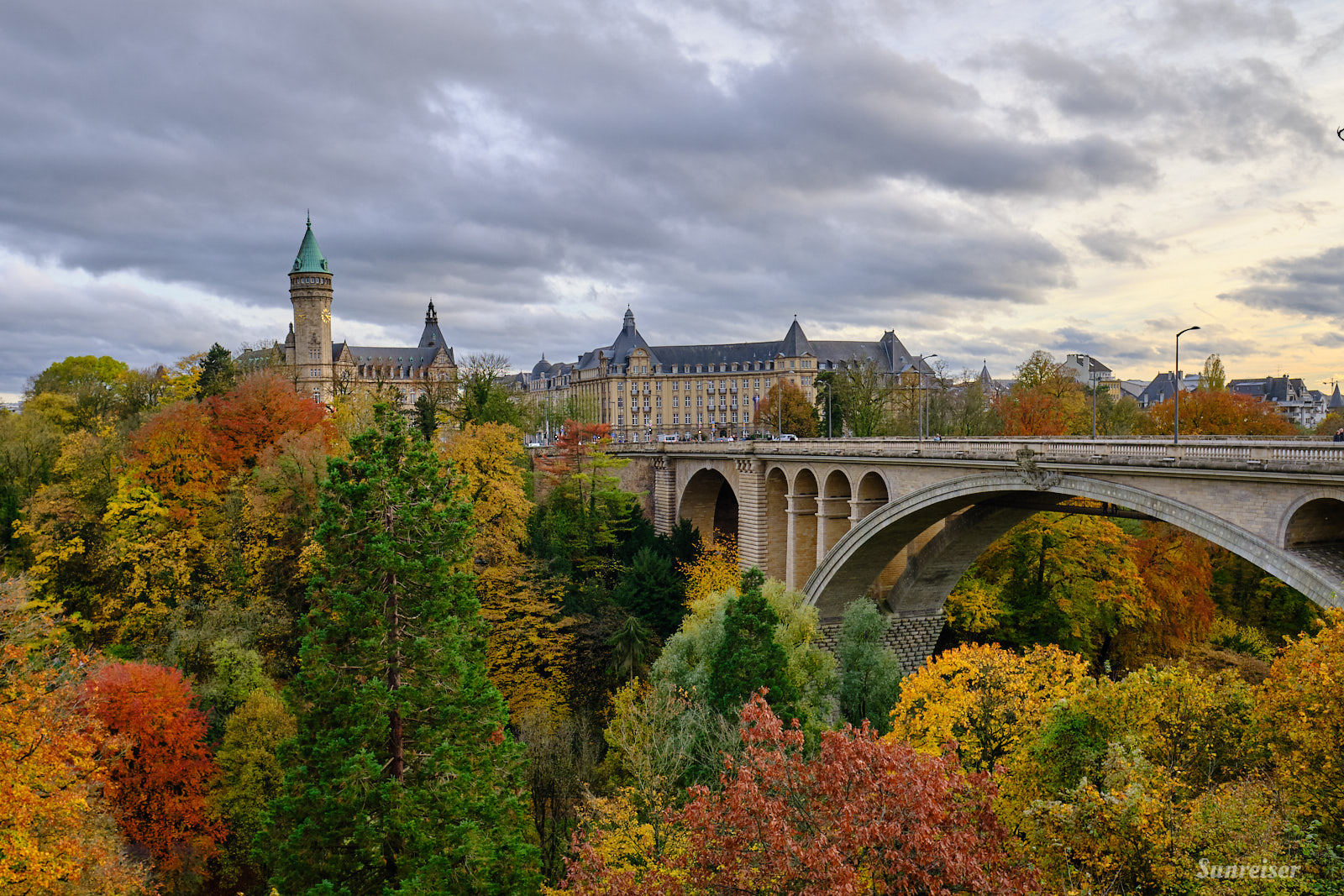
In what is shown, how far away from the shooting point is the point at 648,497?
173 ft

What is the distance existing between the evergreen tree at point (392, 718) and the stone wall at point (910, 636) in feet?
65.2

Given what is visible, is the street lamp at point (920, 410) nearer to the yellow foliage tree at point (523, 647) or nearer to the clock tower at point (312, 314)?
the yellow foliage tree at point (523, 647)

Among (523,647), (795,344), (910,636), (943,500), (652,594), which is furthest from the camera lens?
(795,344)

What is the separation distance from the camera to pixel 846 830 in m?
8.94

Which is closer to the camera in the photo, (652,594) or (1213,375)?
(652,594)

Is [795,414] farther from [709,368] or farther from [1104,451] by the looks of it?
[709,368]

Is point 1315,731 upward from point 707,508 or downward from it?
downward

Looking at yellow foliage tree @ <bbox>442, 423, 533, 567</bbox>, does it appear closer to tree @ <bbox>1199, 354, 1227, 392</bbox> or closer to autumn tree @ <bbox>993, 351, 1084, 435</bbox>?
autumn tree @ <bbox>993, 351, 1084, 435</bbox>

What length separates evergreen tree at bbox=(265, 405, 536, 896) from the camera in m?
14.6

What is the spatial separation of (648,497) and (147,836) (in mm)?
32936

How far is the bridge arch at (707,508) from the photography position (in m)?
50.0

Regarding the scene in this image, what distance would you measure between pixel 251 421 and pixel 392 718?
90.3ft

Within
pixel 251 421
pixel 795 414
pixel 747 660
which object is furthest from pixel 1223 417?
pixel 251 421

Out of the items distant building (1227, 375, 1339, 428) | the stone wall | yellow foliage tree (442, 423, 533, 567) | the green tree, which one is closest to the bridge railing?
the stone wall
